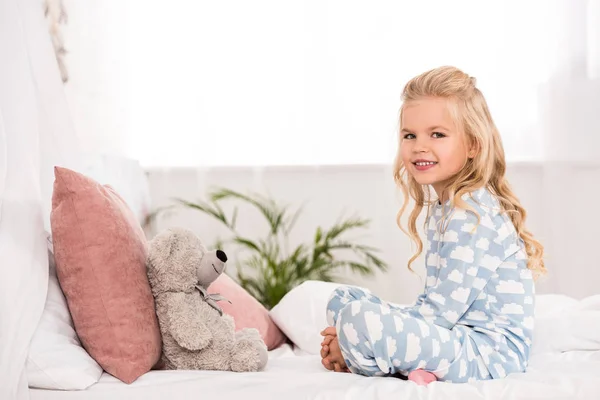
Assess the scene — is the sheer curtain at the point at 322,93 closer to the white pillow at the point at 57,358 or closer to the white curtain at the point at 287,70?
the white curtain at the point at 287,70

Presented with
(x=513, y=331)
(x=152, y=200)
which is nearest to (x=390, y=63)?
(x=152, y=200)

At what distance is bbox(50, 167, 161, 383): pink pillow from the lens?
1.59 m

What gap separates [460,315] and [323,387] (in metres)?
0.37

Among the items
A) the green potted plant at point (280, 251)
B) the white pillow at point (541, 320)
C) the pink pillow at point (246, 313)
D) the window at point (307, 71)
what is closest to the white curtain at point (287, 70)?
the window at point (307, 71)

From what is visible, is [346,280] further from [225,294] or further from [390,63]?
[225,294]

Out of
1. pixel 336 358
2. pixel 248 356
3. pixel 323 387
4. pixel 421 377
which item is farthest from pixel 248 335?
pixel 421 377

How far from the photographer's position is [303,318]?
7.08 ft

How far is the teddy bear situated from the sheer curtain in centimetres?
173

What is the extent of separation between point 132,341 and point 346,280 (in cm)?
191

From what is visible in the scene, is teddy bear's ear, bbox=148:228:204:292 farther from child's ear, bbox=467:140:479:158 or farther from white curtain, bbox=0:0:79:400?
child's ear, bbox=467:140:479:158

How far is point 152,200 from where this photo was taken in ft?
11.5

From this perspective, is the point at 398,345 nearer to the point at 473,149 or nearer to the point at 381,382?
the point at 381,382

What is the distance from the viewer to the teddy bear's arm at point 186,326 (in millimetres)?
1632

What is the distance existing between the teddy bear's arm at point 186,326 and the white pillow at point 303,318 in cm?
52
